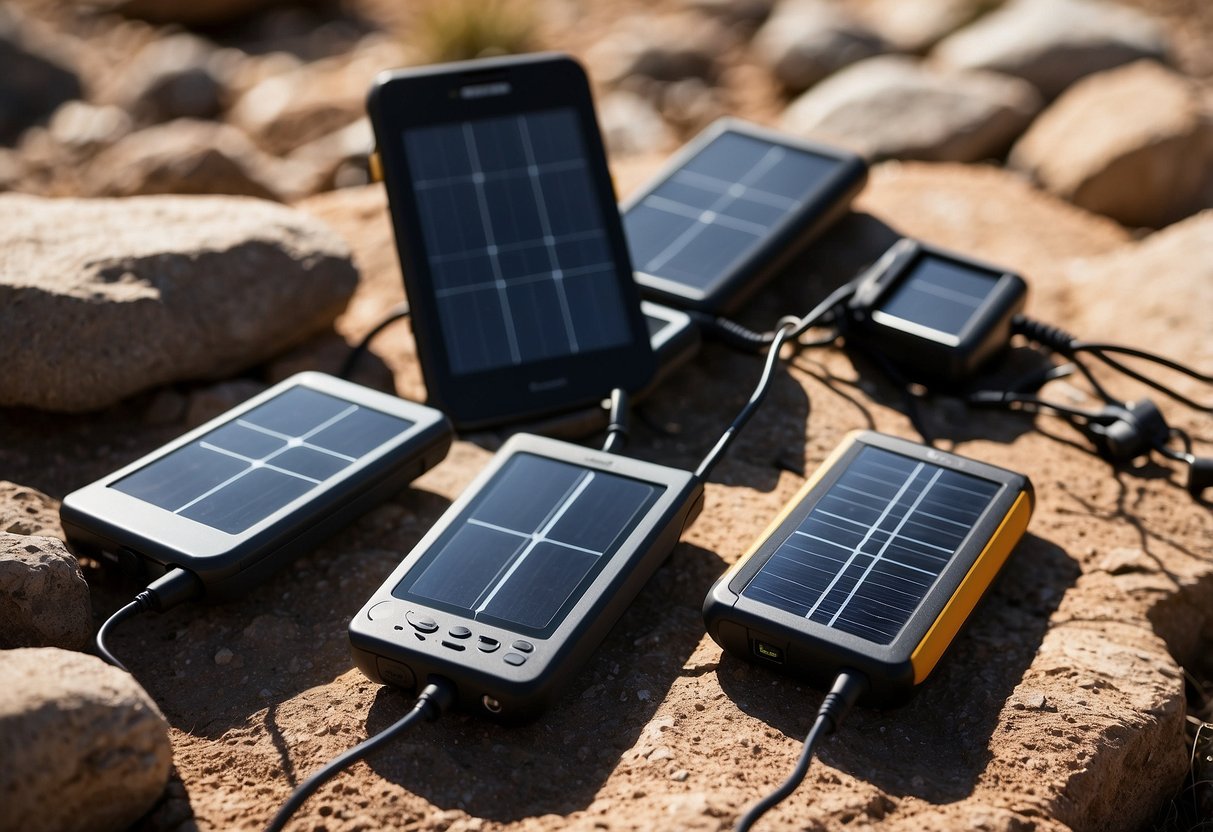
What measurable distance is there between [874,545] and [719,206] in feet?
6.29

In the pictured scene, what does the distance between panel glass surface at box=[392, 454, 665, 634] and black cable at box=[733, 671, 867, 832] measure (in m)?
0.59

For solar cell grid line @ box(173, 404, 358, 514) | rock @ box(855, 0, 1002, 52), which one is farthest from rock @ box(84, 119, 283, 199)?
rock @ box(855, 0, 1002, 52)

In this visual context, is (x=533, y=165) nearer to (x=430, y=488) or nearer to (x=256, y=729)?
(x=430, y=488)

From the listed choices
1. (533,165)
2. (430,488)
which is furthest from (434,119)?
(430,488)

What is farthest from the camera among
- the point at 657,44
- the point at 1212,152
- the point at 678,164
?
the point at 657,44

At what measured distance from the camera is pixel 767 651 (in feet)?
8.45

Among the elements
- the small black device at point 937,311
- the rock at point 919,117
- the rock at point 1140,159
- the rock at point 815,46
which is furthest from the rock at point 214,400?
the rock at point 815,46

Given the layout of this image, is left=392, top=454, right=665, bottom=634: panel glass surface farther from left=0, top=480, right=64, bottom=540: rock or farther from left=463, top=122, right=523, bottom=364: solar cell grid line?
left=0, top=480, right=64, bottom=540: rock

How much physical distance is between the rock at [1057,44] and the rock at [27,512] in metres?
6.92

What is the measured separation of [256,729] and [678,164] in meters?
2.90

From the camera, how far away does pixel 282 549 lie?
112 inches

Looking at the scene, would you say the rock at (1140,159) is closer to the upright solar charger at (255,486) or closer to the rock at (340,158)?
the rock at (340,158)

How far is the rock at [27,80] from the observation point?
8.90m

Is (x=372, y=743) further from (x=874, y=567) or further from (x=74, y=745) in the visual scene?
(x=874, y=567)
